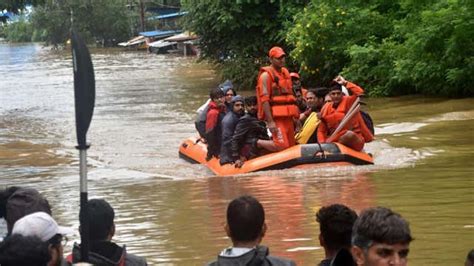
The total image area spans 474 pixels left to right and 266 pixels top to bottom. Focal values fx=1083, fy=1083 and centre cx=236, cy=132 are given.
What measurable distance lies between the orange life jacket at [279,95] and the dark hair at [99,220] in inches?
399

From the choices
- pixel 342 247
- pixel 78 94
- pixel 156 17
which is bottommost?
pixel 156 17

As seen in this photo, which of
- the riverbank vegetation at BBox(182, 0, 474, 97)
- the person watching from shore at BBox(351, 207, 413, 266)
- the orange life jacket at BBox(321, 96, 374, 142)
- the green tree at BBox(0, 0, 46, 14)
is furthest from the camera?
the green tree at BBox(0, 0, 46, 14)

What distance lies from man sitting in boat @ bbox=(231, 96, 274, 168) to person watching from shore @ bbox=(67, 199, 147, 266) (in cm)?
1022

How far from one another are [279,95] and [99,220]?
10.4m

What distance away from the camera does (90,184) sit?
645 inches

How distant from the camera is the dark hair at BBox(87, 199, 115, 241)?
525 centimetres

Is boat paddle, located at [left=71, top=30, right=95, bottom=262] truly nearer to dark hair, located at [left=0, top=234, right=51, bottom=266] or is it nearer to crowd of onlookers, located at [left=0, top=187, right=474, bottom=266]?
crowd of onlookers, located at [left=0, top=187, right=474, bottom=266]

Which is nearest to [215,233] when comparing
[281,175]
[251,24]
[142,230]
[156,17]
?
[142,230]

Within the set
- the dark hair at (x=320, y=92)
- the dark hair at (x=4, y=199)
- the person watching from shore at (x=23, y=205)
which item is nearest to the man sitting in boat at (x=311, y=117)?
the dark hair at (x=320, y=92)

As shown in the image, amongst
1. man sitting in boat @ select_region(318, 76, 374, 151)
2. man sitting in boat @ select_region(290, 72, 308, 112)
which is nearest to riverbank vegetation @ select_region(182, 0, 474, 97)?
man sitting in boat @ select_region(290, 72, 308, 112)

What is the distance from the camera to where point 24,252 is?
456 cm

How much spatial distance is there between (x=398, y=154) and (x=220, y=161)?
3020 mm

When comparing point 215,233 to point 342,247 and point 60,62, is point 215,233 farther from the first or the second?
point 60,62

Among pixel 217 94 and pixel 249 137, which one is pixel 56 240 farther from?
pixel 217 94
